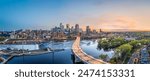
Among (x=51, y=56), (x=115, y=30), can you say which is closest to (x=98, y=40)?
(x=115, y=30)

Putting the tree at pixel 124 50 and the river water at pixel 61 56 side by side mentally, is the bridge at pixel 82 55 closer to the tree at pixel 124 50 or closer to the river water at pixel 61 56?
the river water at pixel 61 56

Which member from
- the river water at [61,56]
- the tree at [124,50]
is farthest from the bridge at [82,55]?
the tree at [124,50]

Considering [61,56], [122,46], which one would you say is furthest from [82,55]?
[122,46]

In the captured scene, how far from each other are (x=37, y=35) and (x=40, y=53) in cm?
14

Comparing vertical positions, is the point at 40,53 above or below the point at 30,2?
below

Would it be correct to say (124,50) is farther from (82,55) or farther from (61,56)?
(61,56)

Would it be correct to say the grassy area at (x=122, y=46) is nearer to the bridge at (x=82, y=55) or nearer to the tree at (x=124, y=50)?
the tree at (x=124, y=50)

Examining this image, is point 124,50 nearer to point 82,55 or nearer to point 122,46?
point 122,46

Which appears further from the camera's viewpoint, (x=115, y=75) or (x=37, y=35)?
(x=37, y=35)

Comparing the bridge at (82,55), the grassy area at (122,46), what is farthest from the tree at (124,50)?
the bridge at (82,55)

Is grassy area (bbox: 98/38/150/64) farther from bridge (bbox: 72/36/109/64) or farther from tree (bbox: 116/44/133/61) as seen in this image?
bridge (bbox: 72/36/109/64)

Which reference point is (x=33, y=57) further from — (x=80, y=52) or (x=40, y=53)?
(x=80, y=52)

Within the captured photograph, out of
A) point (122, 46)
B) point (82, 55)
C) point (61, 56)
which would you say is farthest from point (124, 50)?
point (61, 56)

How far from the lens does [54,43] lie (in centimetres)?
328
